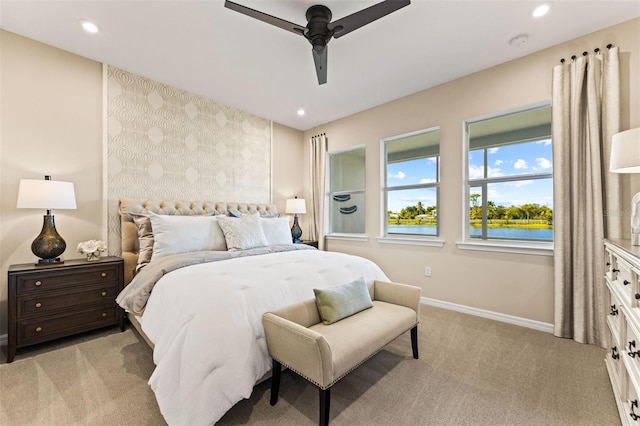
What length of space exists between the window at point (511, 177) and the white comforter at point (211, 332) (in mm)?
2449

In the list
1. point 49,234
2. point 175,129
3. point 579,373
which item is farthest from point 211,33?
point 579,373

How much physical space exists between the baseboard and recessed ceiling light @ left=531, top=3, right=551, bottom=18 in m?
2.86

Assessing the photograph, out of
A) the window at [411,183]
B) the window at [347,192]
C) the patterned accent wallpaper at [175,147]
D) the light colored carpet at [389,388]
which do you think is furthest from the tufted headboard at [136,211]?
the window at [411,183]

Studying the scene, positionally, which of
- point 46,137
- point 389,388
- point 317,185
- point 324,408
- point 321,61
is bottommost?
point 389,388

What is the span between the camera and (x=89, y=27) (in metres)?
2.45

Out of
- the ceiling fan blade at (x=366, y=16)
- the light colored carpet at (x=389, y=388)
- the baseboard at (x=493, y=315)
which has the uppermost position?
the ceiling fan blade at (x=366, y=16)

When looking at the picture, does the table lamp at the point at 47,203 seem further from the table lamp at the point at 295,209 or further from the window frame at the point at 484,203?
the window frame at the point at 484,203

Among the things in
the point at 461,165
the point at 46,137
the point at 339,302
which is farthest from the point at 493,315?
the point at 46,137

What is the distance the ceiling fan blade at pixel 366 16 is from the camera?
179cm

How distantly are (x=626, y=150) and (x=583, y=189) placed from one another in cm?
90

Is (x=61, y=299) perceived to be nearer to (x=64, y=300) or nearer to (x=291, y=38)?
(x=64, y=300)

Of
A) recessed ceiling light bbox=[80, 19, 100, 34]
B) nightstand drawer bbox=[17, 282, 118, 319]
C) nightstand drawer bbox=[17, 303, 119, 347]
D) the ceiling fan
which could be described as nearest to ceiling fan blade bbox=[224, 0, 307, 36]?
the ceiling fan

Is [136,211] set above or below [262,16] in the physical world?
below

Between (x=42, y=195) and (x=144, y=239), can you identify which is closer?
(x=42, y=195)
